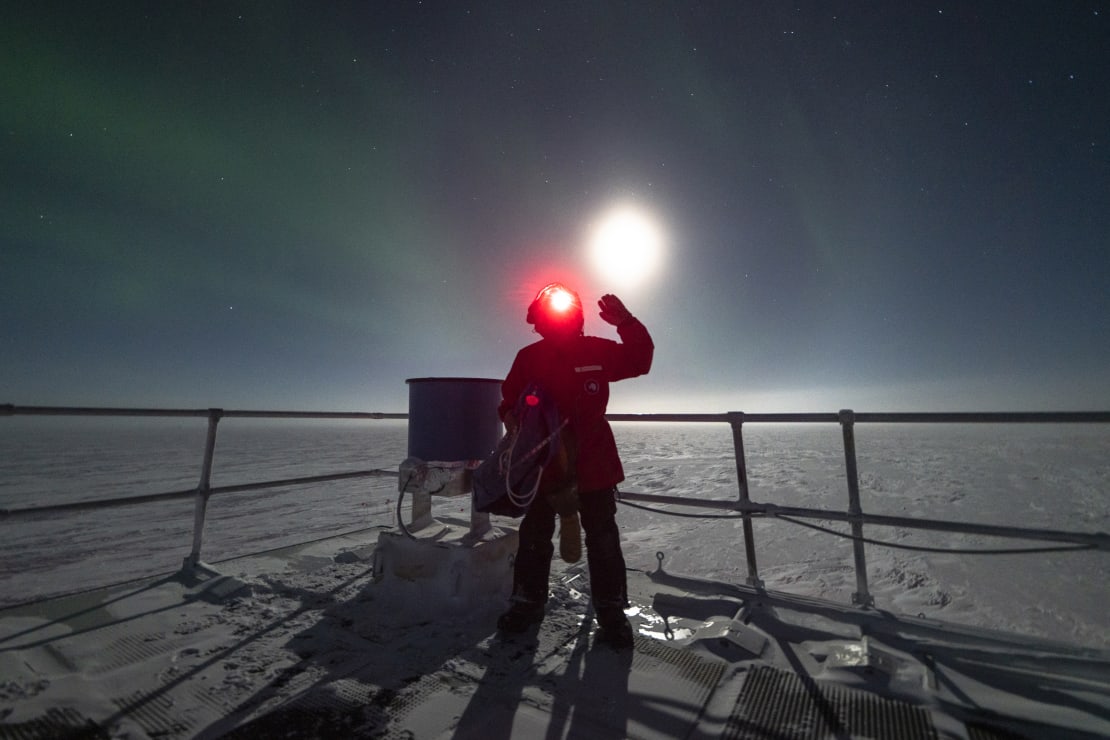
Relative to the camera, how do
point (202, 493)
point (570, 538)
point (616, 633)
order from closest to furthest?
point (616, 633)
point (570, 538)
point (202, 493)

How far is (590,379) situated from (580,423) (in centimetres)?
24

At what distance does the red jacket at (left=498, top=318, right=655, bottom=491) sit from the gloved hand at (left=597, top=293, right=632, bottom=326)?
31mm

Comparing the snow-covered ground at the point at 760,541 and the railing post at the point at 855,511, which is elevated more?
the railing post at the point at 855,511

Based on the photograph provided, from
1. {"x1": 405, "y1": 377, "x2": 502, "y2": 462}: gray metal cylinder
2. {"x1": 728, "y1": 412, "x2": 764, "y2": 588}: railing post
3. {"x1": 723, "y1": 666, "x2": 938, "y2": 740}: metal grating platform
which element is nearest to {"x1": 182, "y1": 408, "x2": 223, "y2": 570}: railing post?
{"x1": 405, "y1": 377, "x2": 502, "y2": 462}: gray metal cylinder

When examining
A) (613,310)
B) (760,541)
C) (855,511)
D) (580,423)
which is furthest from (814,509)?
(760,541)

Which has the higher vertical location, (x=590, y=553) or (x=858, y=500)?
(x=858, y=500)

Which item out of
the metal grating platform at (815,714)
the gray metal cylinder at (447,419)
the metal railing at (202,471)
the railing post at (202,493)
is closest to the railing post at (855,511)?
the metal grating platform at (815,714)

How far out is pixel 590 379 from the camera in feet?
7.37

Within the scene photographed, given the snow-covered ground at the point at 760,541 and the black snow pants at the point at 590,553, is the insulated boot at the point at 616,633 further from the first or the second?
the snow-covered ground at the point at 760,541

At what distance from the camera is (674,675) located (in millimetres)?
1638

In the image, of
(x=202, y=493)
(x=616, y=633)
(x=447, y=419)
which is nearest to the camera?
(x=616, y=633)

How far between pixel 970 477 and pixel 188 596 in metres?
24.4

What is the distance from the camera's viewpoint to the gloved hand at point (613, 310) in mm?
2260

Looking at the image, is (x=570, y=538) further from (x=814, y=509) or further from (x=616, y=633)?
(x=814, y=509)
